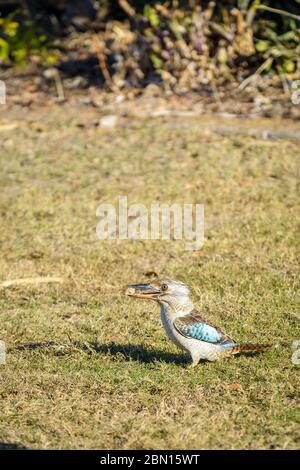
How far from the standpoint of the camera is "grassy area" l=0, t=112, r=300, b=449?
5.08m

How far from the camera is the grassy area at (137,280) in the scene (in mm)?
5082

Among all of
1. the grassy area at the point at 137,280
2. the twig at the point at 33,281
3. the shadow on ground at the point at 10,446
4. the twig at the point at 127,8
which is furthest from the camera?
the twig at the point at 127,8

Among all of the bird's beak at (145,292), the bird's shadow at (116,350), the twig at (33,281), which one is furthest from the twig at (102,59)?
the bird's beak at (145,292)

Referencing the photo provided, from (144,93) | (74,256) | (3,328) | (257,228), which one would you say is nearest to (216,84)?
(144,93)

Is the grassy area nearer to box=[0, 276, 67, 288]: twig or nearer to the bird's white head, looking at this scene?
box=[0, 276, 67, 288]: twig

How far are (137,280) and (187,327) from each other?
2151mm

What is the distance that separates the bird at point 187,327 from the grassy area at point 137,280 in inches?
4.6

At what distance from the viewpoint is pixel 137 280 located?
7824 mm

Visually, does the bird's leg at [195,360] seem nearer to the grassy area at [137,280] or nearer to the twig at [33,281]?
the grassy area at [137,280]

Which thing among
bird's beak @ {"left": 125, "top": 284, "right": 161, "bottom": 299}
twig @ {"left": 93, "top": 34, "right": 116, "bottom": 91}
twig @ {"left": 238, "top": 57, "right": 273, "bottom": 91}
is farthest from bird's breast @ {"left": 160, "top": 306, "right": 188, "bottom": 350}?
twig @ {"left": 93, "top": 34, "right": 116, "bottom": 91}

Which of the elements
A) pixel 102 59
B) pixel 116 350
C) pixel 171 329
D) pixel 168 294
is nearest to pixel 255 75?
pixel 102 59

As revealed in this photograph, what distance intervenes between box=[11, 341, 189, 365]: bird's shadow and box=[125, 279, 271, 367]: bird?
0.79ft

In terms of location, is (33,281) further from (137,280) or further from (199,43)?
(199,43)

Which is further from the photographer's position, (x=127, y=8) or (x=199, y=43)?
(x=127, y=8)
